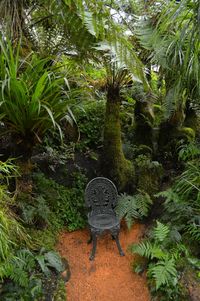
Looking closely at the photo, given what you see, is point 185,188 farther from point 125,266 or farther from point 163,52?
point 163,52

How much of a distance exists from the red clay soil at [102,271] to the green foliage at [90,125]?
4.06ft

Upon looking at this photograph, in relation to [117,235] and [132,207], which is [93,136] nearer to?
[132,207]

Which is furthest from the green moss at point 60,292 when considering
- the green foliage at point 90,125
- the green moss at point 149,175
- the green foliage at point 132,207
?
the green foliage at point 90,125

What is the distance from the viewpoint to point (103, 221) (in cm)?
334

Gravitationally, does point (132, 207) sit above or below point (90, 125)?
below

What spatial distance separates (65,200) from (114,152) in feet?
2.71

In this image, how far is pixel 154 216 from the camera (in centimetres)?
361

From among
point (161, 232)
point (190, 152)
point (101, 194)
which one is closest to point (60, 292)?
point (161, 232)

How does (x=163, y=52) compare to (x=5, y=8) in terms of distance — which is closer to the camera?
(x=5, y=8)

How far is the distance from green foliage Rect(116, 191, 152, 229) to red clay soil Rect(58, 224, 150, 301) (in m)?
0.24

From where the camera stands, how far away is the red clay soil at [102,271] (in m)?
2.79

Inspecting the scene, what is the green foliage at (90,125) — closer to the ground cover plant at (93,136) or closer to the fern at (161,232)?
the ground cover plant at (93,136)

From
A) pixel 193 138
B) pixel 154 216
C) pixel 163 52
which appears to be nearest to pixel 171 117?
pixel 193 138

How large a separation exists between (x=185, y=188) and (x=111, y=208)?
2.79 ft
